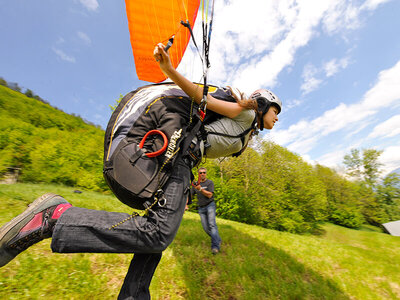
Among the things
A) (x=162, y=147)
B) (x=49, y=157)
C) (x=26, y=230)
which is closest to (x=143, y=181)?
(x=162, y=147)

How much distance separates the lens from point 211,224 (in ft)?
16.3

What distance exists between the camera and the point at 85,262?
113 inches

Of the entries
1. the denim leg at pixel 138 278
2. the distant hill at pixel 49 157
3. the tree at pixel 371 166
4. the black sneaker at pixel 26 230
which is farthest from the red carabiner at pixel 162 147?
the tree at pixel 371 166

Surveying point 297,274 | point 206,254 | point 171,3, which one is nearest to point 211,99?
point 171,3

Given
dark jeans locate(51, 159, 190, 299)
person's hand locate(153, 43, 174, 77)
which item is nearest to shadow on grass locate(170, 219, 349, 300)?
dark jeans locate(51, 159, 190, 299)

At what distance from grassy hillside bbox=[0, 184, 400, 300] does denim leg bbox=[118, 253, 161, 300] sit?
1.20 meters

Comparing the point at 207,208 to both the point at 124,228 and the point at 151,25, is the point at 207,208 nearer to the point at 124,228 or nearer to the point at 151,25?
the point at 124,228

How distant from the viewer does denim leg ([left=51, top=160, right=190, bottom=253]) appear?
1.17 meters

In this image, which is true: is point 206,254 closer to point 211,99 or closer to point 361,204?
point 211,99

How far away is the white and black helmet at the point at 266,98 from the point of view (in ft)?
6.57

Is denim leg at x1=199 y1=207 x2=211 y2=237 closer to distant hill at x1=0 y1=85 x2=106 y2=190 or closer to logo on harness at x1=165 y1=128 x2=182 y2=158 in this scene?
logo on harness at x1=165 y1=128 x2=182 y2=158

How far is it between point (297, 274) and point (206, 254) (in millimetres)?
2252

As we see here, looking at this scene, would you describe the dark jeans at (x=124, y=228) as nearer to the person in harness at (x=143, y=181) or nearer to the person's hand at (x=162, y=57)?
the person in harness at (x=143, y=181)

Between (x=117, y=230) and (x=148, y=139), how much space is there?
722mm
